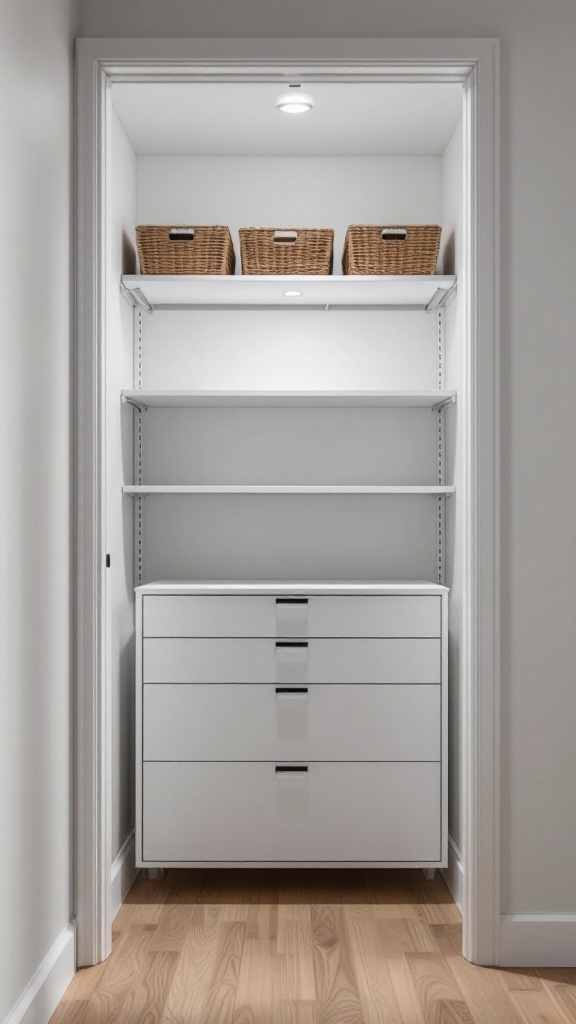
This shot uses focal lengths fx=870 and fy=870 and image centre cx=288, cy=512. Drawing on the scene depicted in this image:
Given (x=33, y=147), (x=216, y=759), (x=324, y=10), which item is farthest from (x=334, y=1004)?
(x=324, y=10)

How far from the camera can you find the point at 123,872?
2.71 m

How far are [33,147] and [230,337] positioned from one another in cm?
132

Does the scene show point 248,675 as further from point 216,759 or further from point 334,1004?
point 334,1004

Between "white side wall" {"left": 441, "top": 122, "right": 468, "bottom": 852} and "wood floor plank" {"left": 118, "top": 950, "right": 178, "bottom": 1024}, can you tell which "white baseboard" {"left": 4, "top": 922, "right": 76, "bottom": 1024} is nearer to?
"wood floor plank" {"left": 118, "top": 950, "right": 178, "bottom": 1024}

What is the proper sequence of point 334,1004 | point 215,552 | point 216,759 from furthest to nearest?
point 215,552
point 216,759
point 334,1004

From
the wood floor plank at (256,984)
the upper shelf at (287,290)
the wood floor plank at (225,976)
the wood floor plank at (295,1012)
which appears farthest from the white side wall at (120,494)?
the wood floor plank at (295,1012)

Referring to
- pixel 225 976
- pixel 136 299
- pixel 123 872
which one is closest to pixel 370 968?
pixel 225 976

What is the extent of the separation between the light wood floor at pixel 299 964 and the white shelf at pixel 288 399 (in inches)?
62.0

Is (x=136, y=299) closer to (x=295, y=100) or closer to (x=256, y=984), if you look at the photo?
(x=295, y=100)

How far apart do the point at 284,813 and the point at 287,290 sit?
1.68 meters

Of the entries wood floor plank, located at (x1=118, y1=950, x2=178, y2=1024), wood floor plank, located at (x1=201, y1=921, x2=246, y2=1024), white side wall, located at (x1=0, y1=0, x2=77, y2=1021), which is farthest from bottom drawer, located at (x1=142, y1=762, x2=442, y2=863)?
white side wall, located at (x1=0, y1=0, x2=77, y2=1021)

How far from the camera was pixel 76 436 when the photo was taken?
2264 mm

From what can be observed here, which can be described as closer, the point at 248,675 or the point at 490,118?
the point at 490,118

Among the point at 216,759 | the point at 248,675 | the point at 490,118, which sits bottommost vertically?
the point at 216,759
